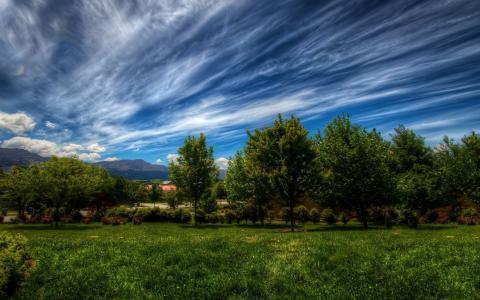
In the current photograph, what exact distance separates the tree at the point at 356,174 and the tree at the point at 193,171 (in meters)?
15.6

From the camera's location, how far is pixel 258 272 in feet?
33.0

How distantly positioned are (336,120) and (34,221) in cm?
4508

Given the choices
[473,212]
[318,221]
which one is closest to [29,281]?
[318,221]

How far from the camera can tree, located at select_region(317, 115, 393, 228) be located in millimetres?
29938

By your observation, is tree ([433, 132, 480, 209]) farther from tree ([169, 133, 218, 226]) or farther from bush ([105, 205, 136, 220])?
bush ([105, 205, 136, 220])

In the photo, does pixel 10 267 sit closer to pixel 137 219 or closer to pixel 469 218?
pixel 137 219

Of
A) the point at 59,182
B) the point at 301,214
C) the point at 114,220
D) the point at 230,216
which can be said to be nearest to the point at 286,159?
the point at 301,214

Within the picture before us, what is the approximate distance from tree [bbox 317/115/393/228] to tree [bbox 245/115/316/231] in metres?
2.61

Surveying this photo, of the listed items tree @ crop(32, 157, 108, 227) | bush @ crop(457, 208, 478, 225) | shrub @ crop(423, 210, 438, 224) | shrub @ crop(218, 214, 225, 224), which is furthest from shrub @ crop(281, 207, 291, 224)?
tree @ crop(32, 157, 108, 227)

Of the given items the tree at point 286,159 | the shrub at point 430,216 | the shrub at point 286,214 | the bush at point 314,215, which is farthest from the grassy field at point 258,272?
the shrub at point 286,214

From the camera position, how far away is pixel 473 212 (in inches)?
1436

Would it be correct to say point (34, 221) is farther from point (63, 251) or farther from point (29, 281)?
point (29, 281)

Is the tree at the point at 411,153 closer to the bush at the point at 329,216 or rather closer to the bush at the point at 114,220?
the bush at the point at 329,216

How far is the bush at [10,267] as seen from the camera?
816 centimetres
